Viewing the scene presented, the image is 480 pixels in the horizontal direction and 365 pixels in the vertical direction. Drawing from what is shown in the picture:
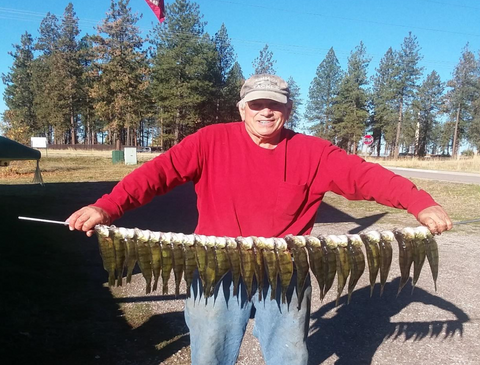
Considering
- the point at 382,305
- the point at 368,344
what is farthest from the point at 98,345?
the point at 382,305

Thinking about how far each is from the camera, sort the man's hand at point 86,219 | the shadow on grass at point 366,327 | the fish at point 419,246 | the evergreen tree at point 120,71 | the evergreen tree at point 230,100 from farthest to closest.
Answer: the evergreen tree at point 230,100
the evergreen tree at point 120,71
the shadow on grass at point 366,327
the fish at point 419,246
the man's hand at point 86,219

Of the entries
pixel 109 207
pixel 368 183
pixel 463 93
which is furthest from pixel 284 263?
pixel 463 93

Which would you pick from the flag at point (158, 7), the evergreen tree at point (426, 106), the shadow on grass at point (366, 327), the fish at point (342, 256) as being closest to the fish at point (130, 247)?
the fish at point (342, 256)

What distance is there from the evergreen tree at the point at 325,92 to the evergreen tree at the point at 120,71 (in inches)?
Result: 1332

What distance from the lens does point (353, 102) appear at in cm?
5759

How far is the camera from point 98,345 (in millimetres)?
4121

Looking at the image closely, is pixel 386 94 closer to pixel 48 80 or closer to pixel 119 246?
pixel 48 80

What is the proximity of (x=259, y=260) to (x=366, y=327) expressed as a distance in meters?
3.15

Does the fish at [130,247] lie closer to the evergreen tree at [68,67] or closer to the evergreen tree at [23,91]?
the evergreen tree at [68,67]

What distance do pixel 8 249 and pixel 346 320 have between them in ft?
20.0

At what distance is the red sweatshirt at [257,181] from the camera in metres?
2.35

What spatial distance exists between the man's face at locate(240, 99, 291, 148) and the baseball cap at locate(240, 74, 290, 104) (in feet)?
0.19

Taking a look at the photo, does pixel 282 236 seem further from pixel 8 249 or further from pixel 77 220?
pixel 8 249

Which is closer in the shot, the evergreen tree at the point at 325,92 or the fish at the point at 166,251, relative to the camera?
the fish at the point at 166,251
